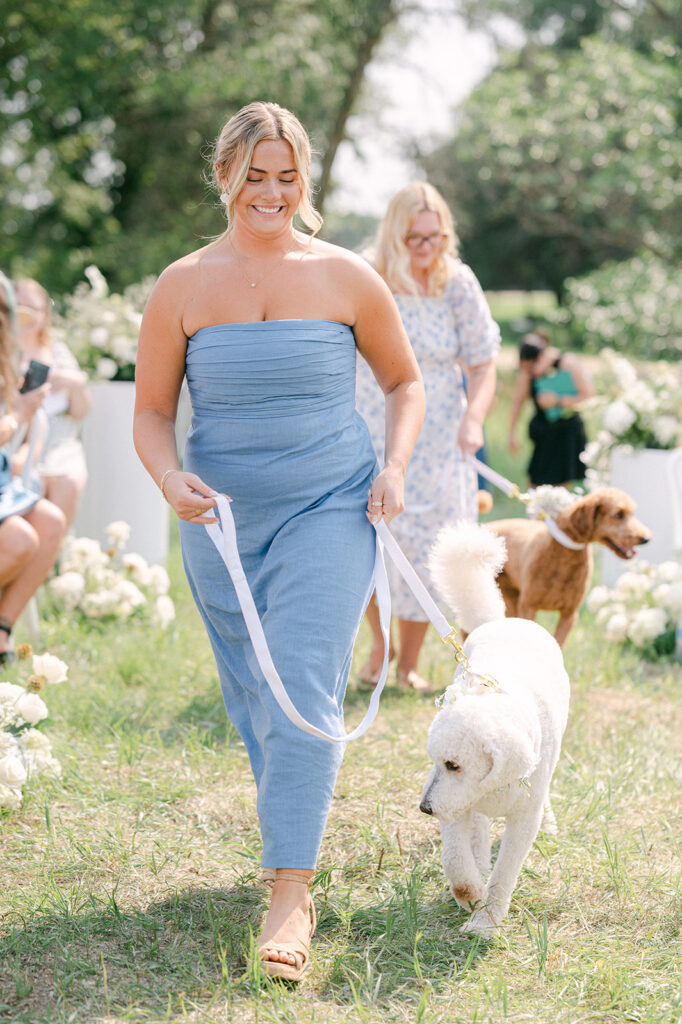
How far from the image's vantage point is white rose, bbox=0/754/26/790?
11.6ft

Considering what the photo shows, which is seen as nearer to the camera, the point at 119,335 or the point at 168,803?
the point at 168,803

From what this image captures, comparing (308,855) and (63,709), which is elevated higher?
(308,855)

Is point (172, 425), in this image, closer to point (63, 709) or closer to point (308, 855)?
point (308, 855)

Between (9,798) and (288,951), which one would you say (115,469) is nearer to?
(9,798)

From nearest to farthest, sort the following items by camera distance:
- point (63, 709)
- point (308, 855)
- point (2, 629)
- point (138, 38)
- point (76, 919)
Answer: point (308, 855)
point (76, 919)
point (63, 709)
point (2, 629)
point (138, 38)

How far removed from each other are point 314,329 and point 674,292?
10.7 m

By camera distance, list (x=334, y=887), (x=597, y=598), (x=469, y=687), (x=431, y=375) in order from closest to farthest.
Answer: (x=469, y=687) < (x=334, y=887) < (x=431, y=375) < (x=597, y=598)

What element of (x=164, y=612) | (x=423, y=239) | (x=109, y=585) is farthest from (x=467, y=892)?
(x=109, y=585)

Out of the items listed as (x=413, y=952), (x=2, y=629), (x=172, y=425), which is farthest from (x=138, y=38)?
(x=413, y=952)

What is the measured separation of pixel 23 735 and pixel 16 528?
5.04 ft

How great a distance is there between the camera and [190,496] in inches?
110

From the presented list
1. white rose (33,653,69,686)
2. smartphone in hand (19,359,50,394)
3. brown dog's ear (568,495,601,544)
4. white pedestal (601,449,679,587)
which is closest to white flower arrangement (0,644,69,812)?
white rose (33,653,69,686)

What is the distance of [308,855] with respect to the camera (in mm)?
2785

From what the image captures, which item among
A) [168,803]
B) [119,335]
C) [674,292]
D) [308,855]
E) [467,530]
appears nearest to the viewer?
[308,855]
